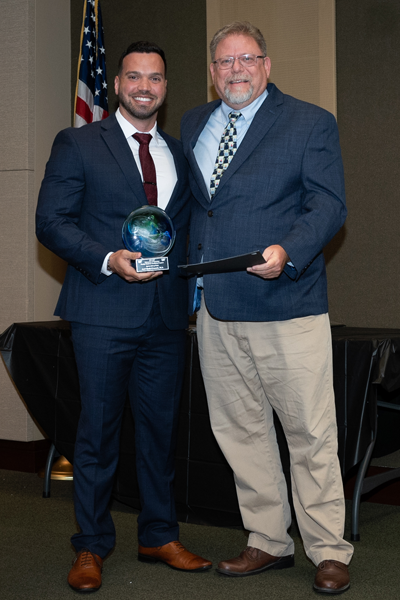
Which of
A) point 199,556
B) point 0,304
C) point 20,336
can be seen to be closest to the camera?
point 199,556

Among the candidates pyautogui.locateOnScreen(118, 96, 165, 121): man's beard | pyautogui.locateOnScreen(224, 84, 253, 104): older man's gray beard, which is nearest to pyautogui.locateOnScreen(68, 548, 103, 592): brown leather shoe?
pyautogui.locateOnScreen(118, 96, 165, 121): man's beard

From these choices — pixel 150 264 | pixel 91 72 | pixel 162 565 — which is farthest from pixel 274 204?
pixel 91 72

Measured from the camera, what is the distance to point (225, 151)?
237cm

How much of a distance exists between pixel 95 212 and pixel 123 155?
0.75 ft

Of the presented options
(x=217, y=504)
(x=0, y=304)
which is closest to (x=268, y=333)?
(x=217, y=504)

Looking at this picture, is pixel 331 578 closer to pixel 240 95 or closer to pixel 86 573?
pixel 86 573

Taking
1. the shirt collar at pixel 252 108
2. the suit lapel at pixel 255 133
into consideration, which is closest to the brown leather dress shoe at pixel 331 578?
the suit lapel at pixel 255 133

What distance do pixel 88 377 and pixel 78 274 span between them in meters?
0.37

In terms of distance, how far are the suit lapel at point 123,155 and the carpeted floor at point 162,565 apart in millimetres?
1367

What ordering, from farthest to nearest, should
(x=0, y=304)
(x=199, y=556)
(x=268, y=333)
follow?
(x=0, y=304) < (x=199, y=556) < (x=268, y=333)

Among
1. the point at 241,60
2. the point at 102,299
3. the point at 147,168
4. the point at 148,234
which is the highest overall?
the point at 241,60

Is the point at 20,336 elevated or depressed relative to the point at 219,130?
depressed

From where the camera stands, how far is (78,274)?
2.39 metres

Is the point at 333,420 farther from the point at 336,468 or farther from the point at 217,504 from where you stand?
the point at 217,504
